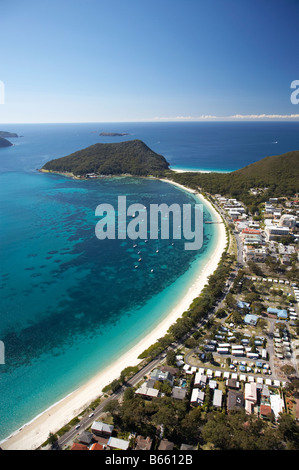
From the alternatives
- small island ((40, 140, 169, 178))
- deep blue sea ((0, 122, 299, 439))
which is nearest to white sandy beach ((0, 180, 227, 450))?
deep blue sea ((0, 122, 299, 439))

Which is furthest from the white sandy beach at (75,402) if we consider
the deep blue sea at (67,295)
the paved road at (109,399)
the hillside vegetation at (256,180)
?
the hillside vegetation at (256,180)

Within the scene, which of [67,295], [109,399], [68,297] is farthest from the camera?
[67,295]

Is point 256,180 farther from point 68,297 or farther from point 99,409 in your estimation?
point 99,409

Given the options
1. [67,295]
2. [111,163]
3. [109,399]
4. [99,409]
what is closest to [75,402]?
[99,409]

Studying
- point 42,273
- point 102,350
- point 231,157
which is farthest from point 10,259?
point 231,157

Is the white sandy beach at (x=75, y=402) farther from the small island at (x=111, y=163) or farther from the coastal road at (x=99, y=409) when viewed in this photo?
the small island at (x=111, y=163)

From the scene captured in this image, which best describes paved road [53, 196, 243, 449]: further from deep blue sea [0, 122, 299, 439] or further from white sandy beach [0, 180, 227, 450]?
deep blue sea [0, 122, 299, 439]
